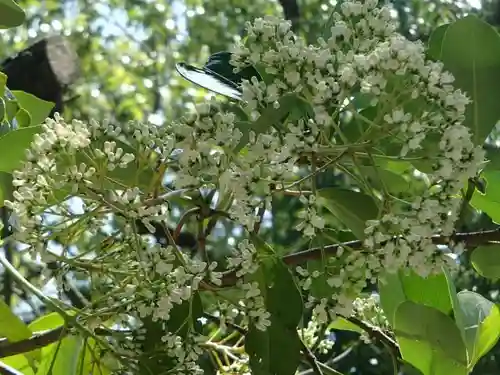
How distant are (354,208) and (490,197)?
0.35 ft

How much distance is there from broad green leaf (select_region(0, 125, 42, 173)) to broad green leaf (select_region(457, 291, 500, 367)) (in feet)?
1.06

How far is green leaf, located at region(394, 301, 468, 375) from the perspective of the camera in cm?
49

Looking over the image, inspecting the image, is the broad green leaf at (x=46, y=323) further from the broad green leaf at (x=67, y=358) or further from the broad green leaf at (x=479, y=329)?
the broad green leaf at (x=479, y=329)

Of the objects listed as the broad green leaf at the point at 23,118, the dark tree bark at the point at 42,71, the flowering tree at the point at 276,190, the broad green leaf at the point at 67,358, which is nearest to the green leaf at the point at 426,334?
the flowering tree at the point at 276,190

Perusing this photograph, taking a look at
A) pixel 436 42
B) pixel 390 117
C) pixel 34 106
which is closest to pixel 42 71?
pixel 34 106

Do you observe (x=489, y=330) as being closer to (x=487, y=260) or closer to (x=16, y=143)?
(x=487, y=260)

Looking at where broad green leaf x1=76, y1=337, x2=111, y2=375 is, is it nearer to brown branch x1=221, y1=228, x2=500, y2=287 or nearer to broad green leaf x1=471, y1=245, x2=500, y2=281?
brown branch x1=221, y1=228, x2=500, y2=287

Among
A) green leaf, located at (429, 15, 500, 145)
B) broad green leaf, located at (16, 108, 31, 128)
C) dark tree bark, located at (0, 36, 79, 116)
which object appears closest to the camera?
green leaf, located at (429, 15, 500, 145)

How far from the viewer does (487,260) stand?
517 millimetres

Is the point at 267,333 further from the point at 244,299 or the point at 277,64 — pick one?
the point at 277,64

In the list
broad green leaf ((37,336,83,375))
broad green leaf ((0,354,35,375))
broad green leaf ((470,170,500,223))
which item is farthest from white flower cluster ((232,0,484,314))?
broad green leaf ((0,354,35,375))

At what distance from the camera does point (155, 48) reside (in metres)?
3.15

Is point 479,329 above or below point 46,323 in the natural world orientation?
above

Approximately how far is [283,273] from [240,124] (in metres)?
0.09
